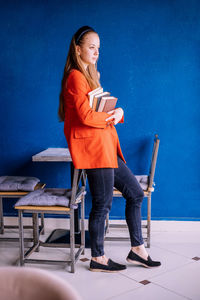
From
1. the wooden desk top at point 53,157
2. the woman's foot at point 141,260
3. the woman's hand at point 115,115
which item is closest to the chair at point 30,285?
the woman's hand at point 115,115

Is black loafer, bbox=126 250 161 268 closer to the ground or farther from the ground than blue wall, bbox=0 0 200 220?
closer to the ground

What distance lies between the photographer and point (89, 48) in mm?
2086

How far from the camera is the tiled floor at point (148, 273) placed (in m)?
1.99

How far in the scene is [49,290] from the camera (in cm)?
72

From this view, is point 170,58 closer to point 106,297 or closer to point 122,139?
point 122,139

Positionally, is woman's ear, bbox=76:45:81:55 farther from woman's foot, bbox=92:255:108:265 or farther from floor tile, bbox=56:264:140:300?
floor tile, bbox=56:264:140:300

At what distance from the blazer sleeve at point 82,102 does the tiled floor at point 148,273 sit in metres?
0.96

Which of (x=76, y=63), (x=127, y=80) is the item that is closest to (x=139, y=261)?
(x=76, y=63)

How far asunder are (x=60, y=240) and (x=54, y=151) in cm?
75

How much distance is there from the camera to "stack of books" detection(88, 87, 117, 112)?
1.99 meters

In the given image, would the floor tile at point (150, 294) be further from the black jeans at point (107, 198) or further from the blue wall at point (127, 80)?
the blue wall at point (127, 80)

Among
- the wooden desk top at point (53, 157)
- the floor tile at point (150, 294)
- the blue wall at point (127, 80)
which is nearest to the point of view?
the floor tile at point (150, 294)

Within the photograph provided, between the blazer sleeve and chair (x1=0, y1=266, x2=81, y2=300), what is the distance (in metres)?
1.32

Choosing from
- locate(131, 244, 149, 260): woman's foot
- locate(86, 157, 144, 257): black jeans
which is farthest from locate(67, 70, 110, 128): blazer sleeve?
locate(131, 244, 149, 260): woman's foot
